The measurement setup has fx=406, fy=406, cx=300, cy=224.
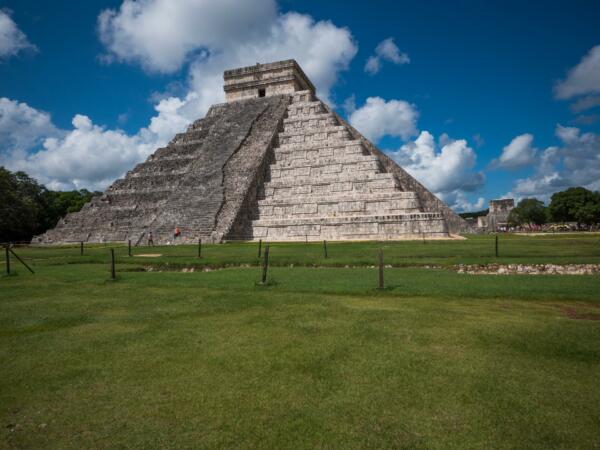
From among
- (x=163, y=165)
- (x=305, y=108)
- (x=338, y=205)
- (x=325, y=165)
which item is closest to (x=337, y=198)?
(x=338, y=205)

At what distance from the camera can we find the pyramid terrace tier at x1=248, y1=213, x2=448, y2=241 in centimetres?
2323

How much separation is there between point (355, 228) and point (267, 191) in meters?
7.44

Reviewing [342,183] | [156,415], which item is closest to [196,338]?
[156,415]

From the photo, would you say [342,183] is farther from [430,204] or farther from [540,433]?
[540,433]

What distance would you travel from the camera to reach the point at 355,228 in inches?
963

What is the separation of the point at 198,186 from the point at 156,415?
2629 cm

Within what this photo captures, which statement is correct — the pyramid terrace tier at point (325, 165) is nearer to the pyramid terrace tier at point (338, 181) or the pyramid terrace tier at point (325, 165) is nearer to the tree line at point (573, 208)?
the pyramid terrace tier at point (338, 181)

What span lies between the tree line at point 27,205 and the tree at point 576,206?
64.9 metres

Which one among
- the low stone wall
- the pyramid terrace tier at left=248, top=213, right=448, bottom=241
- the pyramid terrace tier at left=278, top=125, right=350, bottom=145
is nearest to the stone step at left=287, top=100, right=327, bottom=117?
the pyramid terrace tier at left=278, top=125, right=350, bottom=145

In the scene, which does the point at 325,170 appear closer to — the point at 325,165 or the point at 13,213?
the point at 325,165

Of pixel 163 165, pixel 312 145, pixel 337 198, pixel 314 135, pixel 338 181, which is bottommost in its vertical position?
pixel 337 198

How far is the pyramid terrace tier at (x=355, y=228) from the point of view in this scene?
23.2m

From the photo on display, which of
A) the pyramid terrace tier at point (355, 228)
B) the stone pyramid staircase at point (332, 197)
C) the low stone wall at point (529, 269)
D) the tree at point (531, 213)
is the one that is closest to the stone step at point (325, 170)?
the stone pyramid staircase at point (332, 197)

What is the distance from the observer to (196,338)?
17.8ft
